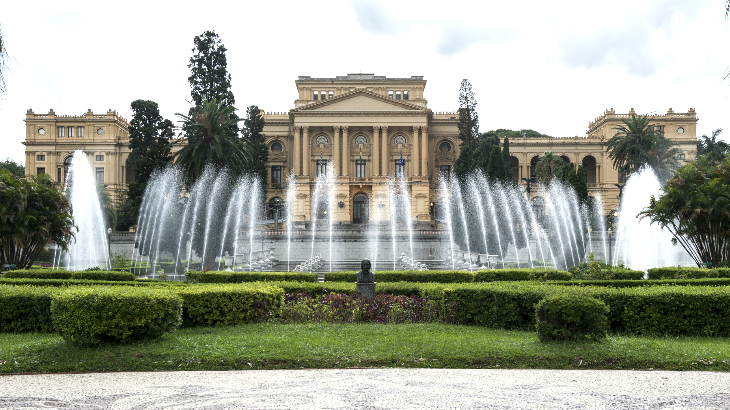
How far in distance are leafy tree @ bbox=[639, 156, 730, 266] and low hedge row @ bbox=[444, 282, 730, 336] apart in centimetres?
1359

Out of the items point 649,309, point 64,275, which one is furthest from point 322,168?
point 649,309

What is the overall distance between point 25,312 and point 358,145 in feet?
171

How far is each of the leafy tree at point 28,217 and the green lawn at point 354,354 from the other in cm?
1355

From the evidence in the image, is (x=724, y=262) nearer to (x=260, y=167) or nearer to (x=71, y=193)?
(x=71, y=193)

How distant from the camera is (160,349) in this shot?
344 inches

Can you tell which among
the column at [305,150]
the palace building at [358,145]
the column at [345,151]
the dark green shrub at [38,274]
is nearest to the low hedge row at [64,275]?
the dark green shrub at [38,274]

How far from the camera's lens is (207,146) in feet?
112

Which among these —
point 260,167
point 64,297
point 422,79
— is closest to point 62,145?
point 260,167

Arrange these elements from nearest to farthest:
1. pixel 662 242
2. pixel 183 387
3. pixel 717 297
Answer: pixel 183 387
pixel 717 297
pixel 662 242

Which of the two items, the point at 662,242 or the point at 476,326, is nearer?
the point at 476,326

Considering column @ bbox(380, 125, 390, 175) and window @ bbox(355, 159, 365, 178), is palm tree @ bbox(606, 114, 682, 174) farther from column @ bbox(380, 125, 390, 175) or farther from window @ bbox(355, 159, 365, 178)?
window @ bbox(355, 159, 365, 178)

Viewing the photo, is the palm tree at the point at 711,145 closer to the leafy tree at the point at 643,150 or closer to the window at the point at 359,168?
the leafy tree at the point at 643,150

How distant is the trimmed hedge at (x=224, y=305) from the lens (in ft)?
36.6

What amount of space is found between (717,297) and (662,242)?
26403 millimetres
